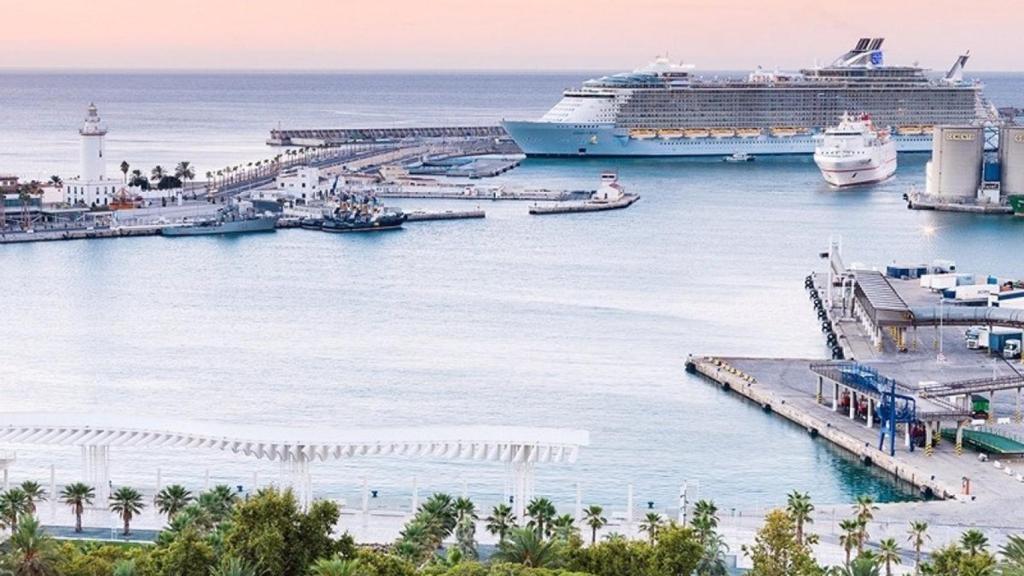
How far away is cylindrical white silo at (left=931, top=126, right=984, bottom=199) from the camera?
7925 centimetres

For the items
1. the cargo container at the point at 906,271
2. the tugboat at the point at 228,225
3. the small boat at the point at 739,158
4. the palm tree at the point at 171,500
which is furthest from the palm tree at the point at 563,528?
the small boat at the point at 739,158

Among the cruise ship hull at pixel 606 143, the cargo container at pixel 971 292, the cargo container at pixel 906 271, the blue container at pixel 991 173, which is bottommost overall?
the cargo container at pixel 971 292

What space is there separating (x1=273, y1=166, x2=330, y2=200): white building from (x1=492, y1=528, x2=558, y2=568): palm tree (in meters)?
56.7

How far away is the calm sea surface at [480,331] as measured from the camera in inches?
1284

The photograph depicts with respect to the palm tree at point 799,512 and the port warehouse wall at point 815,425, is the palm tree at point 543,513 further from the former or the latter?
the port warehouse wall at point 815,425

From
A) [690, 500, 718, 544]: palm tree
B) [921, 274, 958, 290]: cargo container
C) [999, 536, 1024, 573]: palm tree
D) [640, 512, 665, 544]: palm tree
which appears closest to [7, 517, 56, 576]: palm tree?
[640, 512, 665, 544]: palm tree

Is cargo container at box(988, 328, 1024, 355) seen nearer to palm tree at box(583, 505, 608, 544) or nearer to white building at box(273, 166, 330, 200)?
palm tree at box(583, 505, 608, 544)

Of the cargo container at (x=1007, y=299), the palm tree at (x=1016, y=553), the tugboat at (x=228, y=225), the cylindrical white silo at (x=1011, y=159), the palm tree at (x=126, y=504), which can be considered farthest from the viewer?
the cylindrical white silo at (x=1011, y=159)

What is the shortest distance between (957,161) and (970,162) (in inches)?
21.6

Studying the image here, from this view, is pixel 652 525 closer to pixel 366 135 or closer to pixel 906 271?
pixel 906 271

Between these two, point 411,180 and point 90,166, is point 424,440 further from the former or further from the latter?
point 411,180

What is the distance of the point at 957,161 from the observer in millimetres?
80250

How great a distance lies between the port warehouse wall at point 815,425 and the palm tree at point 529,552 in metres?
10.5

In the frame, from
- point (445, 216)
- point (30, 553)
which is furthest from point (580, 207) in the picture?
point (30, 553)
